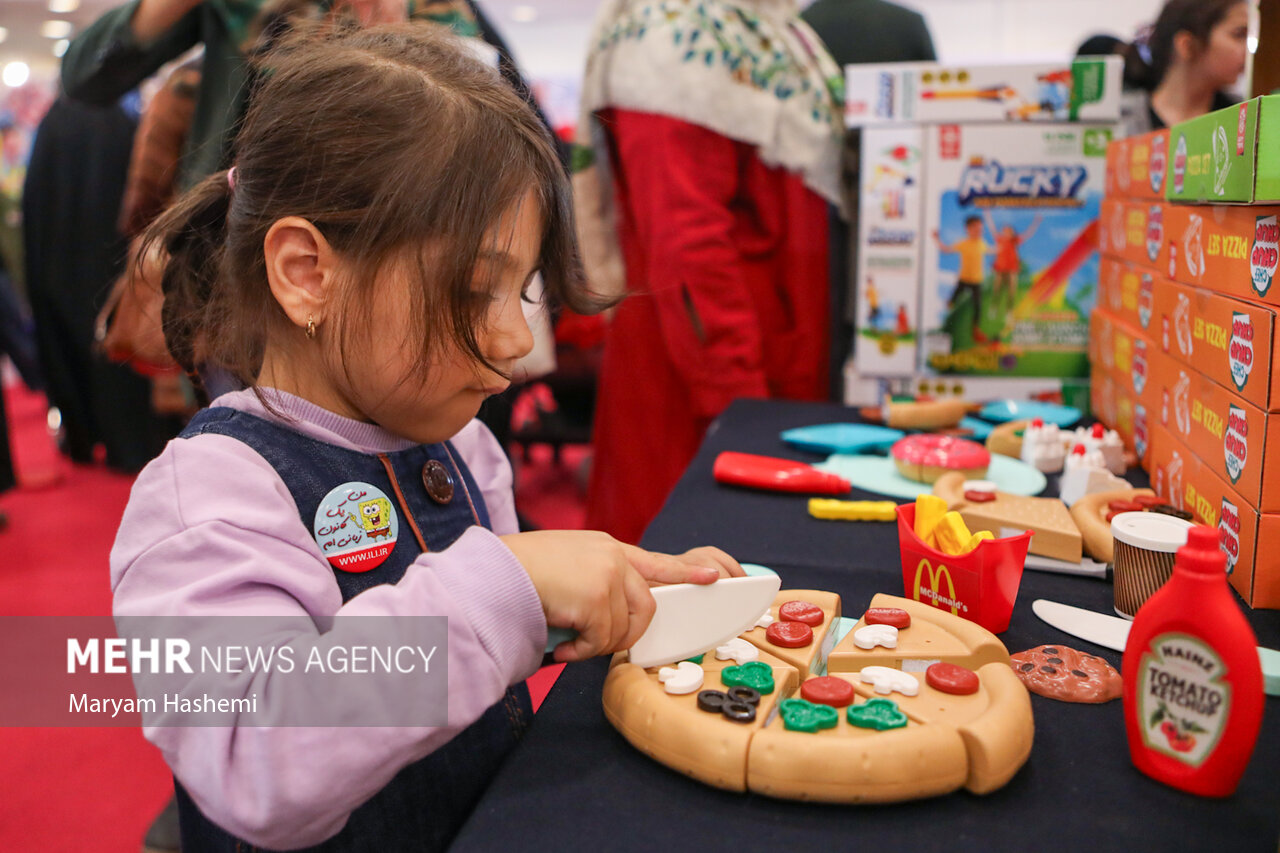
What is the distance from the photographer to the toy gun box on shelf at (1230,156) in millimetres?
699

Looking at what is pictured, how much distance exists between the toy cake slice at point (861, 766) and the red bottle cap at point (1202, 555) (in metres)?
0.14

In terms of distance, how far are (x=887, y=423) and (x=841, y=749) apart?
2.91ft

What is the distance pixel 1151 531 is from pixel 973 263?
0.90 meters

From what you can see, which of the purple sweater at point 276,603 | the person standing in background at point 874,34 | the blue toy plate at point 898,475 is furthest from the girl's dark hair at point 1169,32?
the purple sweater at point 276,603

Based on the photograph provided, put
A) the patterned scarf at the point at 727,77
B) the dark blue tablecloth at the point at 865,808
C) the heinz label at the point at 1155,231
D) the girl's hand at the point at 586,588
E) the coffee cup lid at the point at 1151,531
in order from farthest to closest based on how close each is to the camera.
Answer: the patterned scarf at the point at 727,77, the heinz label at the point at 1155,231, the coffee cup lid at the point at 1151,531, the girl's hand at the point at 586,588, the dark blue tablecloth at the point at 865,808

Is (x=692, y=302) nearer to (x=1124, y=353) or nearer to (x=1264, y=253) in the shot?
(x=1124, y=353)

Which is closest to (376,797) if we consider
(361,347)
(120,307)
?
(361,347)

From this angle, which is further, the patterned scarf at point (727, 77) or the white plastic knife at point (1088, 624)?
the patterned scarf at point (727, 77)

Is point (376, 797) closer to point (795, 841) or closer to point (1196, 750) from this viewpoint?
point (795, 841)

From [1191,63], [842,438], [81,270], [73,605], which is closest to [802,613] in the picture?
[842,438]

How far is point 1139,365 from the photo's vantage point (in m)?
1.10

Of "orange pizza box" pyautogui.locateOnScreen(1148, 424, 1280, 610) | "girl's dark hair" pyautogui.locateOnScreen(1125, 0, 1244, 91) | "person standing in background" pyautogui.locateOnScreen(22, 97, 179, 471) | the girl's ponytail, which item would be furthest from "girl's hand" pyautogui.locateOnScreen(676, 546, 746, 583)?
"person standing in background" pyautogui.locateOnScreen(22, 97, 179, 471)

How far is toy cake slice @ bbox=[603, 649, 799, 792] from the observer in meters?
0.50

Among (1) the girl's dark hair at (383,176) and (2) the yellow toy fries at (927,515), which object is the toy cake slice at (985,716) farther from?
(1) the girl's dark hair at (383,176)
